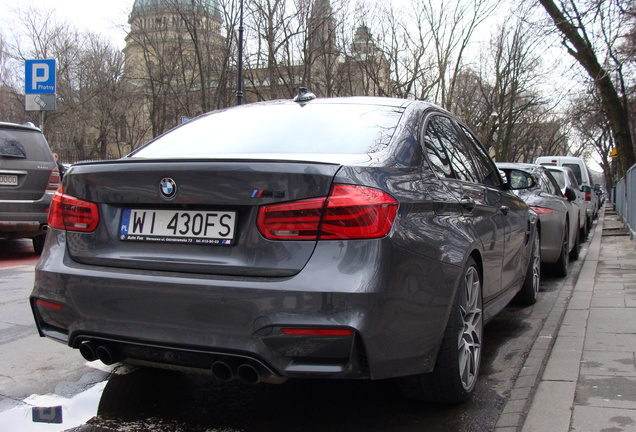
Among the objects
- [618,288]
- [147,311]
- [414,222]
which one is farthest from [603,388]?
[618,288]

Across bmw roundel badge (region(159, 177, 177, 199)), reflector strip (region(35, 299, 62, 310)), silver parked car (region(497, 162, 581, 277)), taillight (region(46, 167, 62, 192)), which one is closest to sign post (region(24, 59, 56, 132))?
taillight (region(46, 167, 62, 192))

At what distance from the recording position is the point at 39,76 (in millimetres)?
13250

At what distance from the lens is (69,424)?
3078 mm

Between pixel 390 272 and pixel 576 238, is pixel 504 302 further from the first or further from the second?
pixel 576 238

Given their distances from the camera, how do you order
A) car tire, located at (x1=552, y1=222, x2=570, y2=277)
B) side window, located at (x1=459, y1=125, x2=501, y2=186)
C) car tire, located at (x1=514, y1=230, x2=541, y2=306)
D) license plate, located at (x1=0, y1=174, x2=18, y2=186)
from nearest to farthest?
side window, located at (x1=459, y1=125, x2=501, y2=186), car tire, located at (x1=514, y1=230, x2=541, y2=306), car tire, located at (x1=552, y1=222, x2=570, y2=277), license plate, located at (x1=0, y1=174, x2=18, y2=186)

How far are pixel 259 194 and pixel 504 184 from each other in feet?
9.31

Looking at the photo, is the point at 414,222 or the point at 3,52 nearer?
the point at 414,222

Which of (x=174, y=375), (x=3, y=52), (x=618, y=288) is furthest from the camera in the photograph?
(x=3, y=52)

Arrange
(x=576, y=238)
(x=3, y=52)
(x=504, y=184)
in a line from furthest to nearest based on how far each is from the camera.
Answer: (x=3, y=52)
(x=576, y=238)
(x=504, y=184)

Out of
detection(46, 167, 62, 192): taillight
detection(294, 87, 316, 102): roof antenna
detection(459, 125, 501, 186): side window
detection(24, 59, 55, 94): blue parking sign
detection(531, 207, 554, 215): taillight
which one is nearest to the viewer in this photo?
detection(294, 87, 316, 102): roof antenna

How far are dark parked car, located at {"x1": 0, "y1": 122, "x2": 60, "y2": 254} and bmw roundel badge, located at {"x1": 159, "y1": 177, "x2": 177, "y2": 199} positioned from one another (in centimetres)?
699

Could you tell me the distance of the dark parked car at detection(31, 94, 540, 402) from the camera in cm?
249

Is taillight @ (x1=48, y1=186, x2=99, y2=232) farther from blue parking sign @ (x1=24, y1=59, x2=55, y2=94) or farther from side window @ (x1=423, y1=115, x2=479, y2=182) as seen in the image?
blue parking sign @ (x1=24, y1=59, x2=55, y2=94)

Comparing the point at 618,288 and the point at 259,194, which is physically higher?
the point at 259,194
